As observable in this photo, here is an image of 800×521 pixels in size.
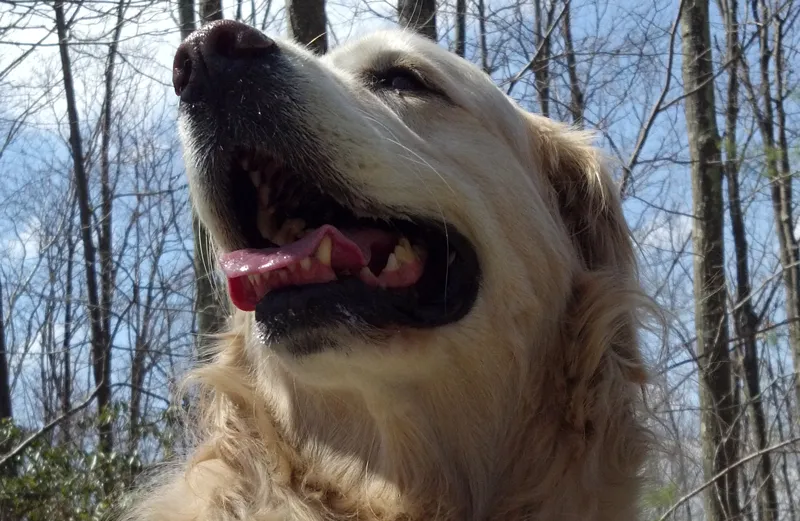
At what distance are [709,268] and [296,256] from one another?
16.8ft

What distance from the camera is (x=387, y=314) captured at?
6.32 ft

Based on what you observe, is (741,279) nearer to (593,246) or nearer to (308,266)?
(593,246)

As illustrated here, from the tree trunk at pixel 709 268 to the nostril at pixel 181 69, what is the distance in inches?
183

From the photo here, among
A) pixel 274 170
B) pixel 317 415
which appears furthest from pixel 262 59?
pixel 317 415

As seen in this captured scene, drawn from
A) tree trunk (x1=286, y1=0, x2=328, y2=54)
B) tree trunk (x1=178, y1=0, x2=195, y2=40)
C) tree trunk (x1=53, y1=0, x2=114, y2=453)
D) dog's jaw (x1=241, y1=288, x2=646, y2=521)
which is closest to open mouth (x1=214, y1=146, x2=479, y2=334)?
dog's jaw (x1=241, y1=288, x2=646, y2=521)

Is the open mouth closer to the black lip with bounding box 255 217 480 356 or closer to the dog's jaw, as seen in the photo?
the black lip with bounding box 255 217 480 356

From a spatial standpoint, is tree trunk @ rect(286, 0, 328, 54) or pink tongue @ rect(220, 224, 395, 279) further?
tree trunk @ rect(286, 0, 328, 54)

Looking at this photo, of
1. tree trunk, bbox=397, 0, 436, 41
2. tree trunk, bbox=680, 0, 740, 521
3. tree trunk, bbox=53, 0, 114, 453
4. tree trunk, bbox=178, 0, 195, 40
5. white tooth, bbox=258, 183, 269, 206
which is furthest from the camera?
tree trunk, bbox=53, 0, 114, 453

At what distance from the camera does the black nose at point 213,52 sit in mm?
1870

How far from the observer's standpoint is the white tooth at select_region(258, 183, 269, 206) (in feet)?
7.27

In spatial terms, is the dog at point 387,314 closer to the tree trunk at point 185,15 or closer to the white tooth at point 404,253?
the white tooth at point 404,253

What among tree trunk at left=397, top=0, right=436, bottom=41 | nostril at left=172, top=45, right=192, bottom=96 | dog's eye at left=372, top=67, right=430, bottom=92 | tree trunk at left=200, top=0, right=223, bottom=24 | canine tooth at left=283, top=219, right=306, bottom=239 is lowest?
canine tooth at left=283, top=219, right=306, bottom=239

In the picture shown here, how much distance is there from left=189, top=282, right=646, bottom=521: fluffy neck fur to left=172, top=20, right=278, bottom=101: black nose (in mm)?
906

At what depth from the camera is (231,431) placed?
7.88ft
